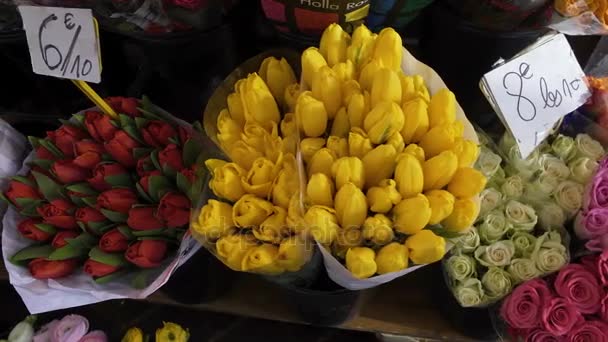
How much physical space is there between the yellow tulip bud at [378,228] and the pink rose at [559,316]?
0.26 metres

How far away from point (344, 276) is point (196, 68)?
42cm

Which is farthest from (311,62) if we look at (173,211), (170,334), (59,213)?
(170,334)

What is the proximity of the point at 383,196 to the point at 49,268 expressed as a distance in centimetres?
48

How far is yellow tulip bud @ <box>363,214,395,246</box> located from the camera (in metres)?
0.55

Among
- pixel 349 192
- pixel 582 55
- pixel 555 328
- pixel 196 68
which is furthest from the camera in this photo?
pixel 582 55

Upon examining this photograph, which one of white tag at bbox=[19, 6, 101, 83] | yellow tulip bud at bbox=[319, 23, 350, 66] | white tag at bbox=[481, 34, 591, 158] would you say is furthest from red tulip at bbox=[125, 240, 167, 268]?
white tag at bbox=[481, 34, 591, 158]

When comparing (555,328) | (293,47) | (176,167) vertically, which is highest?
(293,47)

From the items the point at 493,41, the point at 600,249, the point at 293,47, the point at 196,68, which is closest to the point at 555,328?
the point at 600,249

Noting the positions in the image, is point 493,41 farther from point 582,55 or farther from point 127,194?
point 127,194

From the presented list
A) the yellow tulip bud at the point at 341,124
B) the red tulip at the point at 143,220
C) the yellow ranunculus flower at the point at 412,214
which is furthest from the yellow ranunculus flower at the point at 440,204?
the red tulip at the point at 143,220

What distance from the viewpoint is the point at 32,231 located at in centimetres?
76

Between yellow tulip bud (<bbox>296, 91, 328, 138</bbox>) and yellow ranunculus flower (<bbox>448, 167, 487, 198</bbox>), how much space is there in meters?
0.15

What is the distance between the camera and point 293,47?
0.73 metres

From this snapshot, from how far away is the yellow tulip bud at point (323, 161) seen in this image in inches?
22.5
